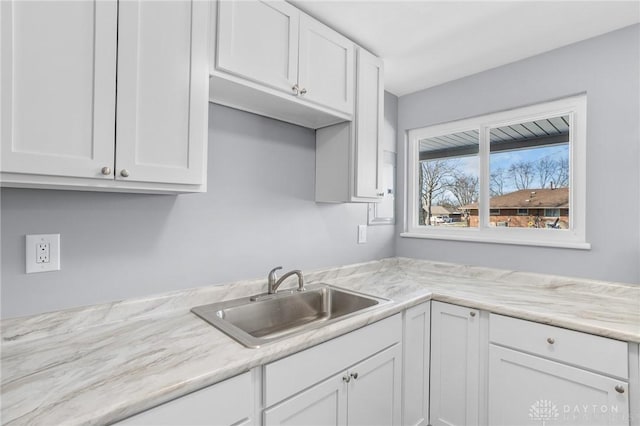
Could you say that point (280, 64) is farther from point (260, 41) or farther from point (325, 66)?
point (325, 66)

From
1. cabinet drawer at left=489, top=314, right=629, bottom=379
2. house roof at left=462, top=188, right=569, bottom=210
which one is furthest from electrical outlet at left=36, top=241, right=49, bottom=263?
house roof at left=462, top=188, right=569, bottom=210

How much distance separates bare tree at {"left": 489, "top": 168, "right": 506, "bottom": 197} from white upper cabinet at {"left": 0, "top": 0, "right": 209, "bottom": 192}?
2016mm

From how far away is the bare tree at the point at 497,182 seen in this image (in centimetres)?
226

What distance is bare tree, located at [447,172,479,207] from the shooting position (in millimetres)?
2406

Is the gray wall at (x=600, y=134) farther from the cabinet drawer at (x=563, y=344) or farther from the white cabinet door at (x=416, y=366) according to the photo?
the white cabinet door at (x=416, y=366)

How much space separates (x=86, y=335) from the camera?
1.14 metres

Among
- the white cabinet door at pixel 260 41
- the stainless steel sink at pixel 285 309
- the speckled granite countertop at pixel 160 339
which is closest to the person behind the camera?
the speckled granite countertop at pixel 160 339

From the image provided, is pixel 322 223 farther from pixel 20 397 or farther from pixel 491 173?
pixel 20 397

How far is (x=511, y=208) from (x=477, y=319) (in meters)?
0.95

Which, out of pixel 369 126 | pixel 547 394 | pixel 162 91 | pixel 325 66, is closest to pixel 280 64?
pixel 325 66

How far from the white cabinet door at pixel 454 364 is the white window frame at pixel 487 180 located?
74cm

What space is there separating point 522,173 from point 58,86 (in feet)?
8.17

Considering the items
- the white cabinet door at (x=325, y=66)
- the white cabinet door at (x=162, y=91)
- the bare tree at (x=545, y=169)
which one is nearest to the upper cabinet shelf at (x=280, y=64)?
the white cabinet door at (x=325, y=66)

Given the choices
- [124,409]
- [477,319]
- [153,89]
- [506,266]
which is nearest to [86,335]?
[124,409]
